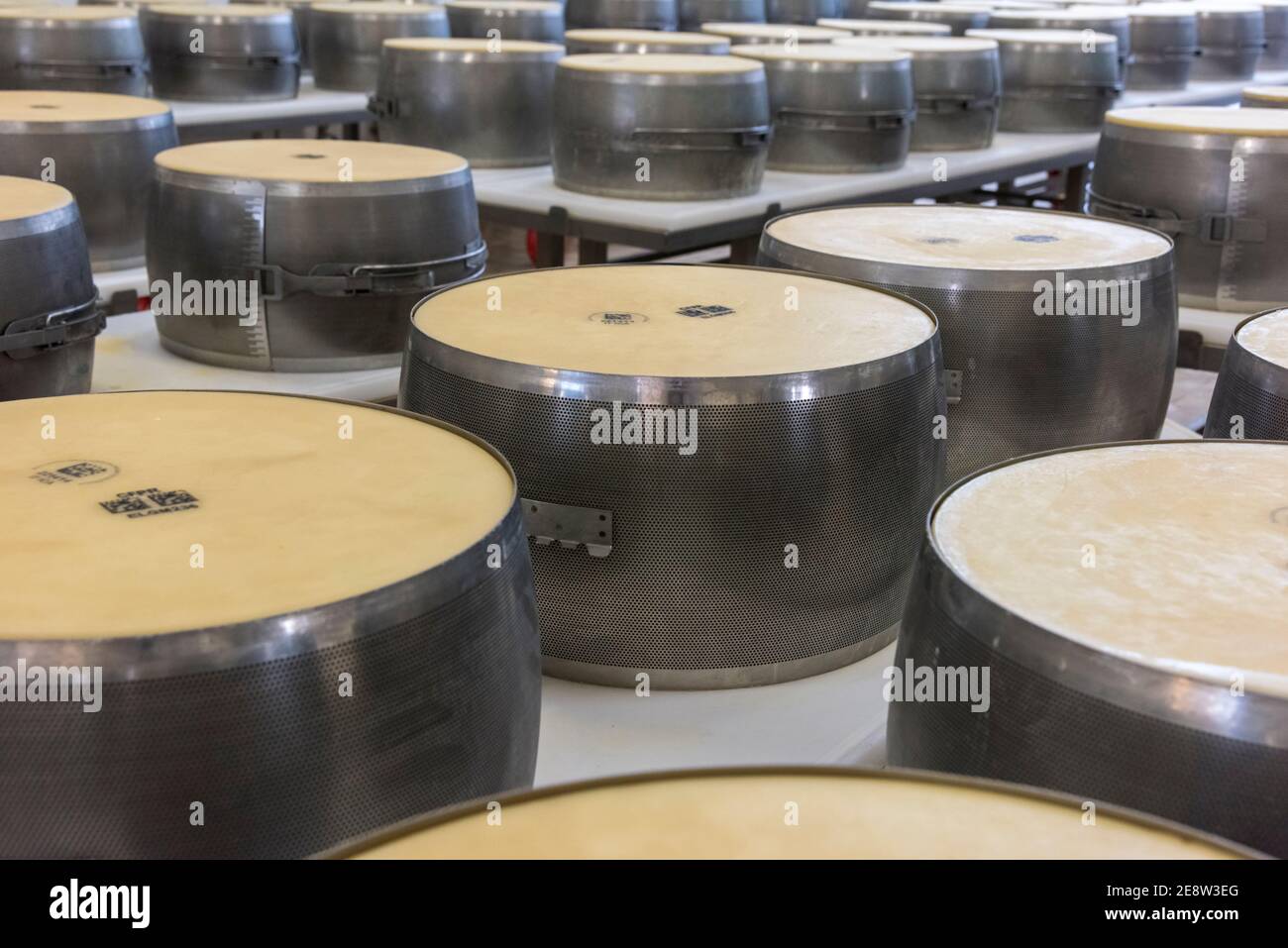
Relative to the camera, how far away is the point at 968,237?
7.47 ft

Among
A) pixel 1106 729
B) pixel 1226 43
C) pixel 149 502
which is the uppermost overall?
pixel 1226 43

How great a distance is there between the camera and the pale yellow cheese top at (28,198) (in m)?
1.98

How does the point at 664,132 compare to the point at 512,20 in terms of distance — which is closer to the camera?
the point at 664,132

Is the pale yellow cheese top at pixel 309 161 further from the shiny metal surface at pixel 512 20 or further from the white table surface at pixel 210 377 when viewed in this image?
the shiny metal surface at pixel 512 20

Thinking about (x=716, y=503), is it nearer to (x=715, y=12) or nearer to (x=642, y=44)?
(x=642, y=44)

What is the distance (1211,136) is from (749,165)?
0.96m

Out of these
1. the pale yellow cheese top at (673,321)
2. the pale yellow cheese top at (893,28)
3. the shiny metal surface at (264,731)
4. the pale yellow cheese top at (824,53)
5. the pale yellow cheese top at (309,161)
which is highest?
the pale yellow cheese top at (893,28)

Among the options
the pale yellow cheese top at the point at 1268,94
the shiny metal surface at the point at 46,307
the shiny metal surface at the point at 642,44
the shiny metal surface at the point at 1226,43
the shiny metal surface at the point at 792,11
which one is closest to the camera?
the shiny metal surface at the point at 46,307

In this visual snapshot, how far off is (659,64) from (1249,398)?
5.92 feet

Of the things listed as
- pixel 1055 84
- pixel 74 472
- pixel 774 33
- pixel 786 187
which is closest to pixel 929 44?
pixel 774 33

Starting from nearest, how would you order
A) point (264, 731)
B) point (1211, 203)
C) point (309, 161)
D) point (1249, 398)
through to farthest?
1. point (264, 731)
2. point (1249, 398)
3. point (309, 161)
4. point (1211, 203)

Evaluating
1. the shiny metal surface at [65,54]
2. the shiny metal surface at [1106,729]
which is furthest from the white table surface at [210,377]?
the shiny metal surface at [1106,729]

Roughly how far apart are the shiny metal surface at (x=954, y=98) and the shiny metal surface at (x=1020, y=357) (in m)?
2.05
